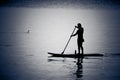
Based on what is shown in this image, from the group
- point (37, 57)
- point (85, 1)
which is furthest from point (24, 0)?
point (37, 57)

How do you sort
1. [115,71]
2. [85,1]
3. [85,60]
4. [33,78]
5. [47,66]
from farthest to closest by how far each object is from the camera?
[85,1] → [85,60] → [47,66] → [115,71] → [33,78]

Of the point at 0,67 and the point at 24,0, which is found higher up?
the point at 24,0

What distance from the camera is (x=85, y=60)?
901 inches

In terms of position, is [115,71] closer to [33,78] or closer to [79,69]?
[79,69]

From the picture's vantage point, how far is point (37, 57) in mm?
24891

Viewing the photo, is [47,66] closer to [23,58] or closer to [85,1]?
[23,58]

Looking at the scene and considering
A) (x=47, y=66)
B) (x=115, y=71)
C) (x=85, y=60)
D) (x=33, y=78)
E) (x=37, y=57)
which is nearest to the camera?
(x=33, y=78)

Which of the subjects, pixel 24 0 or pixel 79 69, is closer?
pixel 79 69

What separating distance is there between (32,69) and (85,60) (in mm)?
4008

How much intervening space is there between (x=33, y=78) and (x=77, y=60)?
5.78m

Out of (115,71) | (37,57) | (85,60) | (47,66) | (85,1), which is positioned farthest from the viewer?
(85,1)

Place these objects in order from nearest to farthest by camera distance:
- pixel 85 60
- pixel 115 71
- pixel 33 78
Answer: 1. pixel 33 78
2. pixel 115 71
3. pixel 85 60

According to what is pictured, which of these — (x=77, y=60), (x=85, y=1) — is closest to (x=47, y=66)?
(x=77, y=60)

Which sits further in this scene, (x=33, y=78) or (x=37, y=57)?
(x=37, y=57)
